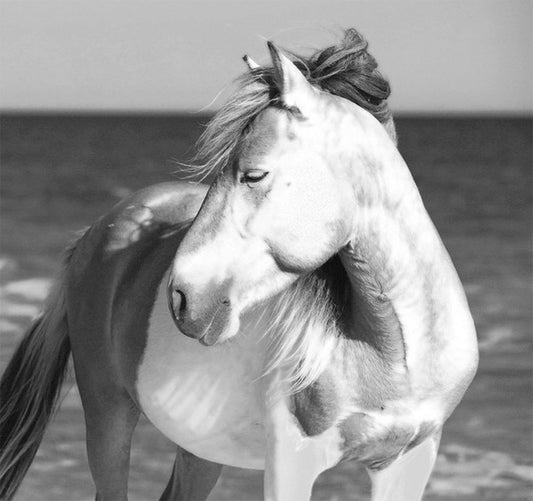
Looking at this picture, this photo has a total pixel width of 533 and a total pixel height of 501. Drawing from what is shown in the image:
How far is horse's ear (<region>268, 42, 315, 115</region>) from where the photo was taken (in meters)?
2.00

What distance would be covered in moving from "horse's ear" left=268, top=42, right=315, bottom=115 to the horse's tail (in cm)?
127

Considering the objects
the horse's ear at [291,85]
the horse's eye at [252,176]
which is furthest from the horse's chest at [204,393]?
the horse's ear at [291,85]

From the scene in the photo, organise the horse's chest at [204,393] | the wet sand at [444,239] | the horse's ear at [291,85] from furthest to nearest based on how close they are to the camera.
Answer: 1. the wet sand at [444,239]
2. the horse's chest at [204,393]
3. the horse's ear at [291,85]

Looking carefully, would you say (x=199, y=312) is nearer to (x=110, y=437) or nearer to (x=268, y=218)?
(x=268, y=218)

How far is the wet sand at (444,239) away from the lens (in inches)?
187

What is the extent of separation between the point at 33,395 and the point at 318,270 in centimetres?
119

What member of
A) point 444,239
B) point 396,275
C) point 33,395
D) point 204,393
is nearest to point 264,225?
point 396,275

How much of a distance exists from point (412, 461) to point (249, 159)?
75cm

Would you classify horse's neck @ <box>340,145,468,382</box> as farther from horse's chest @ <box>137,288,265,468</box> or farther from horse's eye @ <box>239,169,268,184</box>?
horse's chest @ <box>137,288,265,468</box>

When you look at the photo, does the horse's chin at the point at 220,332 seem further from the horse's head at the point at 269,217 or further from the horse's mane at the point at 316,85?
the horse's mane at the point at 316,85

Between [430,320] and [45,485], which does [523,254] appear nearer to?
[45,485]

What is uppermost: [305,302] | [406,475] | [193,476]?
[305,302]

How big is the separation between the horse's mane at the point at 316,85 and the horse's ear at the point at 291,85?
4cm

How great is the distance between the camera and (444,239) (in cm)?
1058
